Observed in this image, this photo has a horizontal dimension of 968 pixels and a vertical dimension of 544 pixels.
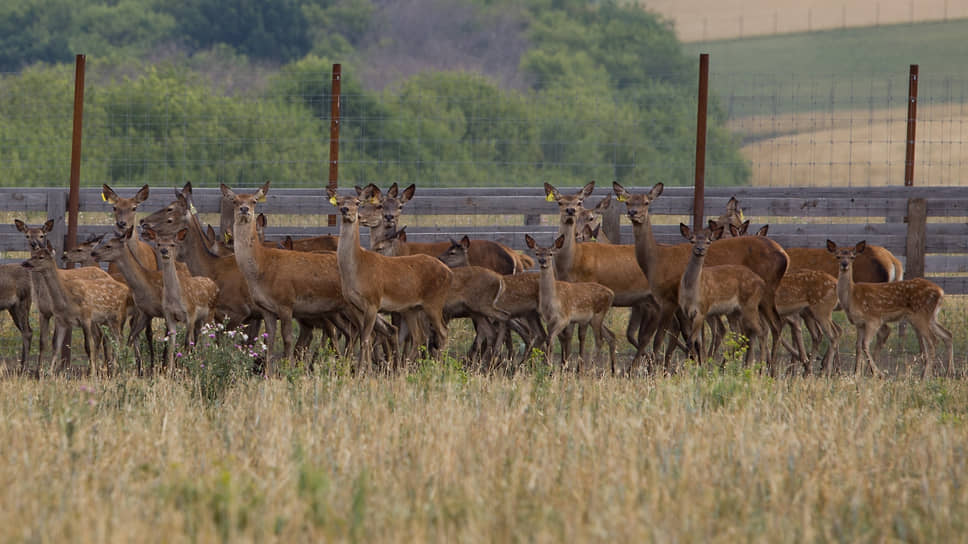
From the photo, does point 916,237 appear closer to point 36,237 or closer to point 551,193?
point 551,193

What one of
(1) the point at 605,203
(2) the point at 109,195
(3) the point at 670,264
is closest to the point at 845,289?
(3) the point at 670,264

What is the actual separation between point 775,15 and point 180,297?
285 ft

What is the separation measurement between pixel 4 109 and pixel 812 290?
110 ft

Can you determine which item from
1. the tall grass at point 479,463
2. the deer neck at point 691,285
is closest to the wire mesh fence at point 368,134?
the deer neck at point 691,285

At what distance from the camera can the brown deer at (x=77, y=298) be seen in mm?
12000

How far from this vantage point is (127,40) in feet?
215

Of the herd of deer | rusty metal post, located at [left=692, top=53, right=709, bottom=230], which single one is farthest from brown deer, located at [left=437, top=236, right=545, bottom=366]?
rusty metal post, located at [left=692, top=53, right=709, bottom=230]

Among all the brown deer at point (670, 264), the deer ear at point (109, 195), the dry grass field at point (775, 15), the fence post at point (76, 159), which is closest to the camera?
the brown deer at point (670, 264)

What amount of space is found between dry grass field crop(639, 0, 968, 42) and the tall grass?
81.1 m

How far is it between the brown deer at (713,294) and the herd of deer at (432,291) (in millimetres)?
14

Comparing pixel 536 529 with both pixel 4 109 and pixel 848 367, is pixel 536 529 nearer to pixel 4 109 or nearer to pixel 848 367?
pixel 848 367

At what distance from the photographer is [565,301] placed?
1280cm

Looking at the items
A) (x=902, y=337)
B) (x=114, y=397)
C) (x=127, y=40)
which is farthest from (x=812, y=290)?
(x=127, y=40)

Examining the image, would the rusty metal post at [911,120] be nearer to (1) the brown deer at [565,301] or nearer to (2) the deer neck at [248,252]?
(1) the brown deer at [565,301]
